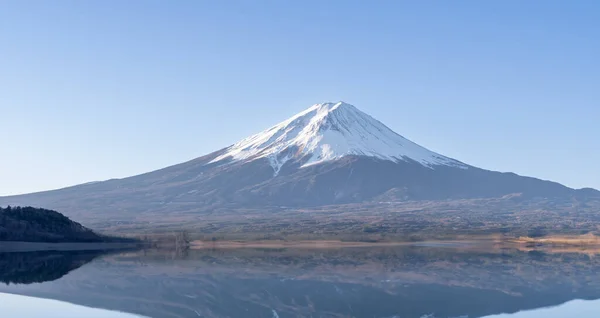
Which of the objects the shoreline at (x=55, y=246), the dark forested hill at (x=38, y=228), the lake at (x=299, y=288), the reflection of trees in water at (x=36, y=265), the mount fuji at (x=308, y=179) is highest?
the mount fuji at (x=308, y=179)

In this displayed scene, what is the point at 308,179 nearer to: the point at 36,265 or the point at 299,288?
the point at 36,265

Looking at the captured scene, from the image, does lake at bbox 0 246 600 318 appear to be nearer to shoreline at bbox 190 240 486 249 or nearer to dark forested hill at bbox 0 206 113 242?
dark forested hill at bbox 0 206 113 242

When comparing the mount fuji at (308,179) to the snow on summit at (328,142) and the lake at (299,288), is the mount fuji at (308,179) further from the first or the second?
the lake at (299,288)

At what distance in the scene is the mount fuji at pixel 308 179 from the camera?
119625mm

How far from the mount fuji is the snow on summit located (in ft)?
Result: 0.61

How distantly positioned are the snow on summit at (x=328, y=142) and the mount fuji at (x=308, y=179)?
0.61ft

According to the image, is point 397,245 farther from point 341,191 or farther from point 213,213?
point 341,191

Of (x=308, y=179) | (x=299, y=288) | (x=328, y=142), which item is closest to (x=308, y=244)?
(x=299, y=288)

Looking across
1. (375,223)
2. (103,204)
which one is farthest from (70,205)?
(375,223)

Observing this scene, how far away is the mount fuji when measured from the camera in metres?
120

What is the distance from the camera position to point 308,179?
127125 millimetres

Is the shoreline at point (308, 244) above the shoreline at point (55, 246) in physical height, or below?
below

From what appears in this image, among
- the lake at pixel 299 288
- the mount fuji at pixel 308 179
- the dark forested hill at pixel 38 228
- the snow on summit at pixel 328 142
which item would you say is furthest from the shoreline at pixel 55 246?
the snow on summit at pixel 328 142

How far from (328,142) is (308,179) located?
Answer: 14.7 meters
